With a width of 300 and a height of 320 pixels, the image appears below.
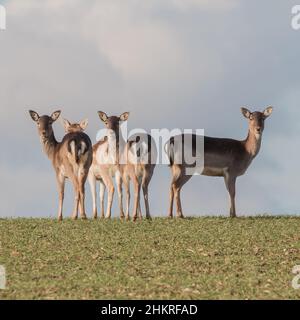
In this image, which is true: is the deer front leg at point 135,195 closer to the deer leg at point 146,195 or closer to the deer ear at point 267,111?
the deer leg at point 146,195

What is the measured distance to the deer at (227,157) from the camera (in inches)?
880

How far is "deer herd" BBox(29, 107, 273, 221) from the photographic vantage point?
826 inches

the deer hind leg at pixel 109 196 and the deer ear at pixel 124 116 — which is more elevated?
the deer ear at pixel 124 116

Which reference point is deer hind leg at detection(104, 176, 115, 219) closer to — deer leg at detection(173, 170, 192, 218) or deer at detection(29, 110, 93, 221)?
deer at detection(29, 110, 93, 221)

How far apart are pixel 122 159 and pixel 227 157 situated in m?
3.17

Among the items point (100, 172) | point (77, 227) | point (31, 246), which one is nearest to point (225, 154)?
point (100, 172)

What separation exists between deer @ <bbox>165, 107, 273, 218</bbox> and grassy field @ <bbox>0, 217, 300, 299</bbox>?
1.97m

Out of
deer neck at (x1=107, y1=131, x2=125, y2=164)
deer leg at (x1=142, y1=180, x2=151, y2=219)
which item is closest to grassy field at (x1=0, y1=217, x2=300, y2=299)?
deer leg at (x1=142, y1=180, x2=151, y2=219)

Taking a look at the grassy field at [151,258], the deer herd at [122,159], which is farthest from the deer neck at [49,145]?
the grassy field at [151,258]

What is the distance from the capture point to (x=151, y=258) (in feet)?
48.5
